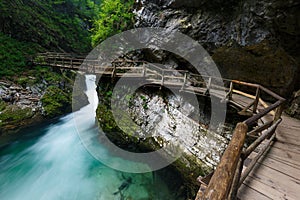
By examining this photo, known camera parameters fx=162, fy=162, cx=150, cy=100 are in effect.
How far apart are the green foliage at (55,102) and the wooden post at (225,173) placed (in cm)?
1261

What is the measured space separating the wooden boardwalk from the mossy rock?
17.2 feet

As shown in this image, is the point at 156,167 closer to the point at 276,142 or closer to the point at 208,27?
the point at 276,142

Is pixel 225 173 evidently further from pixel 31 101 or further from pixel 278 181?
pixel 31 101

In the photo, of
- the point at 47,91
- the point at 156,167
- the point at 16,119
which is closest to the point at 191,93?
the point at 156,167

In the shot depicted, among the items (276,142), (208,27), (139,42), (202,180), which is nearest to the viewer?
(202,180)

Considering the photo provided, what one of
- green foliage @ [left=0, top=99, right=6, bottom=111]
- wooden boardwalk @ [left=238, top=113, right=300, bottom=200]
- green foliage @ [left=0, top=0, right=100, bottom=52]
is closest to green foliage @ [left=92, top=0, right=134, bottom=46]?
green foliage @ [left=0, top=99, right=6, bottom=111]

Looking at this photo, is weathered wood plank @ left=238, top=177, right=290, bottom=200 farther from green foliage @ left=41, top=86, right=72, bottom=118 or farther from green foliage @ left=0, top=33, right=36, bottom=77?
green foliage @ left=0, top=33, right=36, bottom=77

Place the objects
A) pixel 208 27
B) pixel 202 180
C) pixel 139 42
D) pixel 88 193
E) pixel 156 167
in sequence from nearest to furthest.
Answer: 1. pixel 202 180
2. pixel 88 193
3. pixel 156 167
4. pixel 208 27
5. pixel 139 42

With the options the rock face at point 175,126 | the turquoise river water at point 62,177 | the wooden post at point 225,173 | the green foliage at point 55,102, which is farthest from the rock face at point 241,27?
the green foliage at point 55,102

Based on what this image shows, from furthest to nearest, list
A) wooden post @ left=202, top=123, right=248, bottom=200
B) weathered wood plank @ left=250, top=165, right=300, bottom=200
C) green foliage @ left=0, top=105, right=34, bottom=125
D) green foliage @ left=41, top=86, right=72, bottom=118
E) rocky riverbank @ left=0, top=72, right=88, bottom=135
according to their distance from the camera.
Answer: green foliage @ left=41, top=86, right=72, bottom=118
rocky riverbank @ left=0, top=72, right=88, bottom=135
green foliage @ left=0, top=105, right=34, bottom=125
weathered wood plank @ left=250, top=165, right=300, bottom=200
wooden post @ left=202, top=123, right=248, bottom=200

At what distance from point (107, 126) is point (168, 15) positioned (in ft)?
24.9

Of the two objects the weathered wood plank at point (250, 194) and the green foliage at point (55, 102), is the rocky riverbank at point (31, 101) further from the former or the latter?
the weathered wood plank at point (250, 194)

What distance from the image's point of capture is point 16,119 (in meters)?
9.48

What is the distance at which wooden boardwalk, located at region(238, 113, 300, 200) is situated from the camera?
1.81 metres
